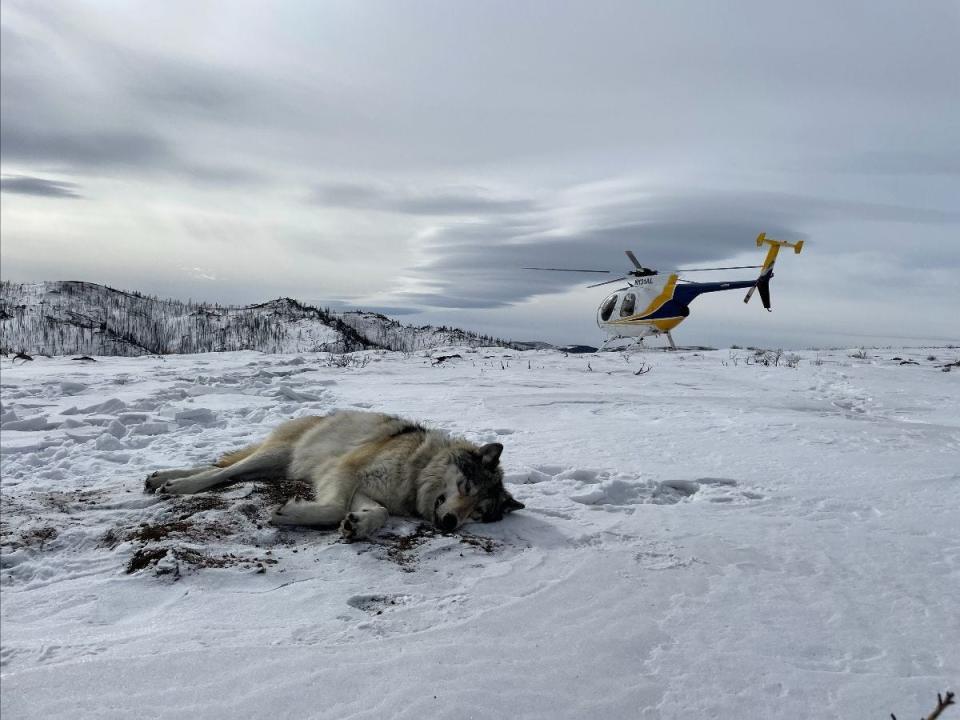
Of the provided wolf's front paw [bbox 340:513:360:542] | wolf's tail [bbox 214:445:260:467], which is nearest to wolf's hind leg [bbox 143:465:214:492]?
wolf's tail [bbox 214:445:260:467]

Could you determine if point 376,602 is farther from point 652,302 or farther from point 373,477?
point 652,302

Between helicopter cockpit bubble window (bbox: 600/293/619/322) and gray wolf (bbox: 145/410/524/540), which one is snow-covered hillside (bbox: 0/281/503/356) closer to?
helicopter cockpit bubble window (bbox: 600/293/619/322)

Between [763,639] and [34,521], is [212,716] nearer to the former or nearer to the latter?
[763,639]

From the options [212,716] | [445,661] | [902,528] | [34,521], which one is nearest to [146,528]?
[34,521]

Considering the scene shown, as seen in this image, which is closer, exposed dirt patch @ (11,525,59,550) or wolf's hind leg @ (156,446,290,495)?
exposed dirt patch @ (11,525,59,550)

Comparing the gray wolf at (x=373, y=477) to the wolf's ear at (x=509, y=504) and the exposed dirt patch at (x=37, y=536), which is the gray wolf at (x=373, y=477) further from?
the exposed dirt patch at (x=37, y=536)

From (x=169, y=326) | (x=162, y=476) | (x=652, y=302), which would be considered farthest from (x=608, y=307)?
(x=169, y=326)
